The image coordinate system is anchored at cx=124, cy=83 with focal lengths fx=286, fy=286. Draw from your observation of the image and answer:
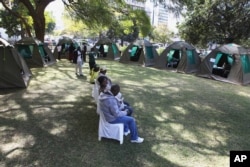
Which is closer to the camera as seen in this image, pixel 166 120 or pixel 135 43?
pixel 166 120

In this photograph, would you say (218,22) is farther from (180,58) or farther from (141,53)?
(180,58)

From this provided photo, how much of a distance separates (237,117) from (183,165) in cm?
302

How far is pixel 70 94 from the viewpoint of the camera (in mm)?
7961

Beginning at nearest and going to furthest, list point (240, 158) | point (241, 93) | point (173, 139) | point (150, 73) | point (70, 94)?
point (240, 158) < point (173, 139) < point (70, 94) < point (241, 93) < point (150, 73)

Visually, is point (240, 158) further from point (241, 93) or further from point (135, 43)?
point (135, 43)

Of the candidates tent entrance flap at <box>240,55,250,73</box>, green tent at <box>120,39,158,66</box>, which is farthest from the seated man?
green tent at <box>120,39,158,66</box>

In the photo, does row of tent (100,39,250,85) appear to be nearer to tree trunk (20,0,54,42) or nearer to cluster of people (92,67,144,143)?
tree trunk (20,0,54,42)

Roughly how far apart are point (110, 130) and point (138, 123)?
1.22 metres

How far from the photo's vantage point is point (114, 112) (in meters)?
4.51

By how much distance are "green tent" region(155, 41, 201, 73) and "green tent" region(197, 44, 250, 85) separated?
106 cm

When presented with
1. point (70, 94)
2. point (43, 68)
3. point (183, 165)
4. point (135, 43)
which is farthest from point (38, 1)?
point (183, 165)

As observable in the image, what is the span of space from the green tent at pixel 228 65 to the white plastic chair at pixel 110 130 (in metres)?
7.88

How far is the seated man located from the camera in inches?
177

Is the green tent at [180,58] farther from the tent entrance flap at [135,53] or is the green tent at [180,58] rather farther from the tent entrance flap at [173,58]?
the tent entrance flap at [135,53]
